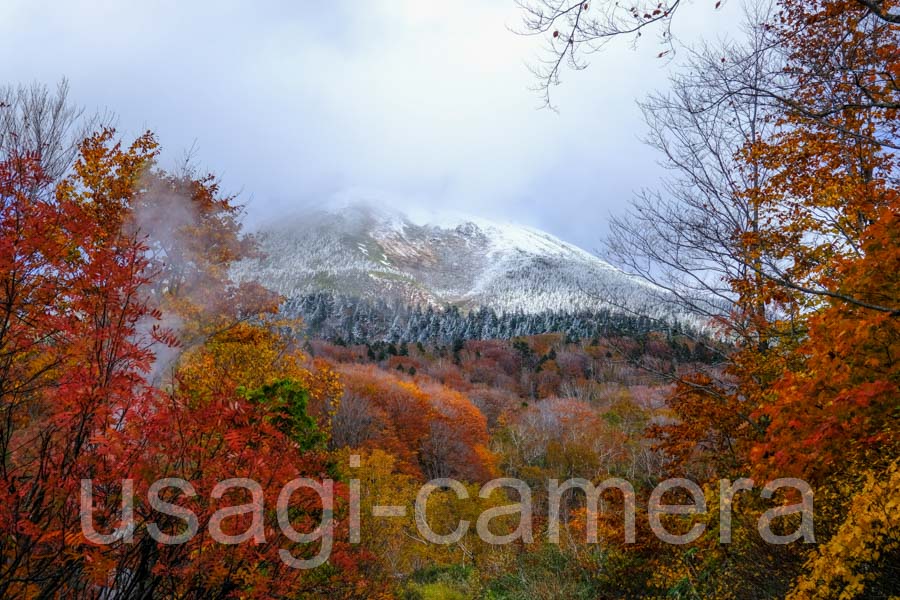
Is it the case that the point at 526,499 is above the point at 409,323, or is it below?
below

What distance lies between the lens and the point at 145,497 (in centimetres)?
415

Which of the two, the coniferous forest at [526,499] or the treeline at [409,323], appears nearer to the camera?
the coniferous forest at [526,499]

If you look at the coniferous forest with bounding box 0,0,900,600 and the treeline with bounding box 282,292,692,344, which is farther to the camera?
the treeline with bounding box 282,292,692,344

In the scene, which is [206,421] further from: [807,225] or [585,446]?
[585,446]

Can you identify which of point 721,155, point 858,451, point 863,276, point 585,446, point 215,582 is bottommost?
point 585,446

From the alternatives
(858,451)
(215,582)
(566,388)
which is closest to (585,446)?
(566,388)

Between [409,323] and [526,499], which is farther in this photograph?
[409,323]

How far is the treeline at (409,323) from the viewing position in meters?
123

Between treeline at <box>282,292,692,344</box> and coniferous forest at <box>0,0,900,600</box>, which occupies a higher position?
treeline at <box>282,292,692,344</box>

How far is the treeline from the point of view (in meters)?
123

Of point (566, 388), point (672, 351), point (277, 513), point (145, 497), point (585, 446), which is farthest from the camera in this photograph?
point (566, 388)

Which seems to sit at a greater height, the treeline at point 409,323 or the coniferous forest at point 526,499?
the treeline at point 409,323

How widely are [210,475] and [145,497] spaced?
47 centimetres

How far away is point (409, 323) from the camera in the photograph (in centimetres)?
15200
